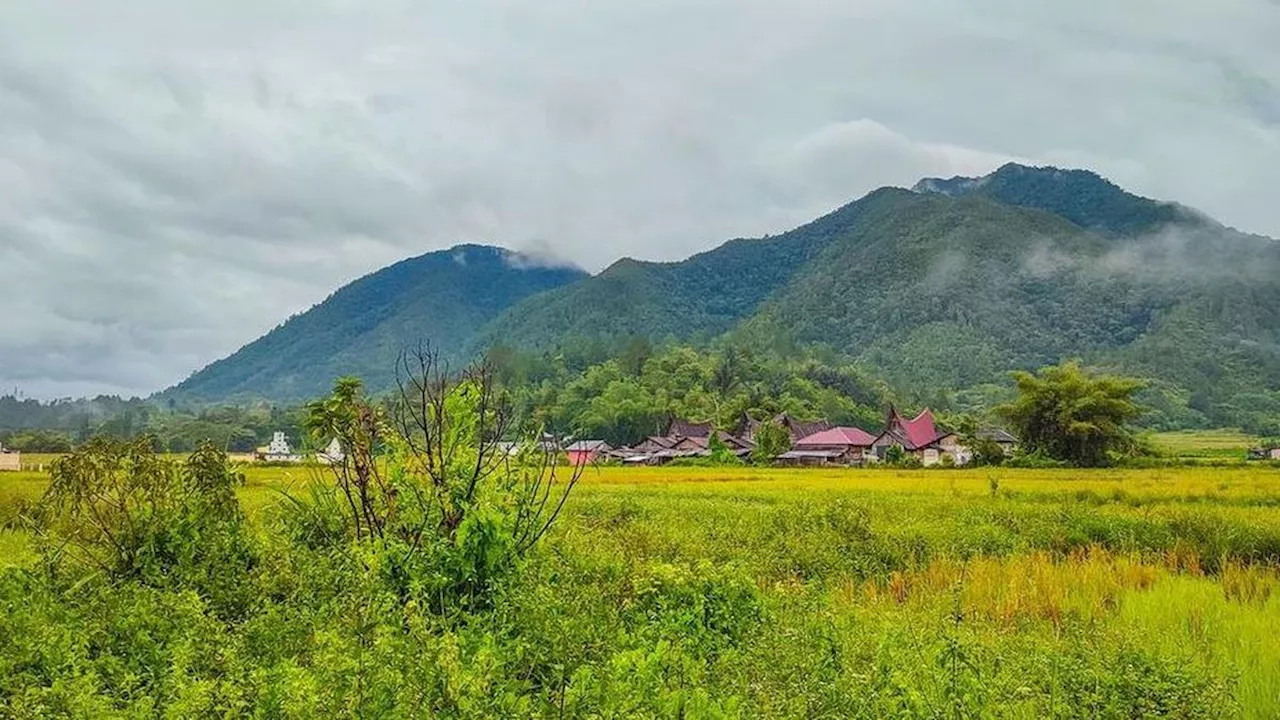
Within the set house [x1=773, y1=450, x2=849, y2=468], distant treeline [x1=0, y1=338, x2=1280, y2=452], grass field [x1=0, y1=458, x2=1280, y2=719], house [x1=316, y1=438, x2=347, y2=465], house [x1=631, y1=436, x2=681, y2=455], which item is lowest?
house [x1=773, y1=450, x2=849, y2=468]

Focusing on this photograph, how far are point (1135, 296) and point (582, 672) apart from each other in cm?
17746

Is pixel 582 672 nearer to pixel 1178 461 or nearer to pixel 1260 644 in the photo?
pixel 1260 644

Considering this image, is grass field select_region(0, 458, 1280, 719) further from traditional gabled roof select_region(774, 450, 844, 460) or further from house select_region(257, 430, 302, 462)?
traditional gabled roof select_region(774, 450, 844, 460)

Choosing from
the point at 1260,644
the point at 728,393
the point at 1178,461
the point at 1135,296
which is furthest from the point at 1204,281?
the point at 1260,644

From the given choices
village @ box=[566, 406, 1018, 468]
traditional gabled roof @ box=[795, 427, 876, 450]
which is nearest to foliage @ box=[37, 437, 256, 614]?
village @ box=[566, 406, 1018, 468]

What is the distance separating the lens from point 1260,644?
25.5 feet

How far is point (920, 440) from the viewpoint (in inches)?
3029

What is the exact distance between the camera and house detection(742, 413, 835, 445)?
79.5m

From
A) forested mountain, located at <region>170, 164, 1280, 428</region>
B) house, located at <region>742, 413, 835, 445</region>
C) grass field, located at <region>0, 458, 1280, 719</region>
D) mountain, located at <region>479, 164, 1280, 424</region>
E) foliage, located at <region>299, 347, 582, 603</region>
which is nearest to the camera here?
grass field, located at <region>0, 458, 1280, 719</region>

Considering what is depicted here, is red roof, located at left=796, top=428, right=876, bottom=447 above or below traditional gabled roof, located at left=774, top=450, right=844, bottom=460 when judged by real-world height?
above

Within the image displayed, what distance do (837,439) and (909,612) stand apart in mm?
66216

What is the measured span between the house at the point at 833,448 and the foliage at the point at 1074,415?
1726 centimetres

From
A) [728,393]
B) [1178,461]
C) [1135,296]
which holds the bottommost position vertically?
[1178,461]

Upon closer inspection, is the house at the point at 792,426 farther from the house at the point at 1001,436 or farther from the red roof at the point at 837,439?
the house at the point at 1001,436
